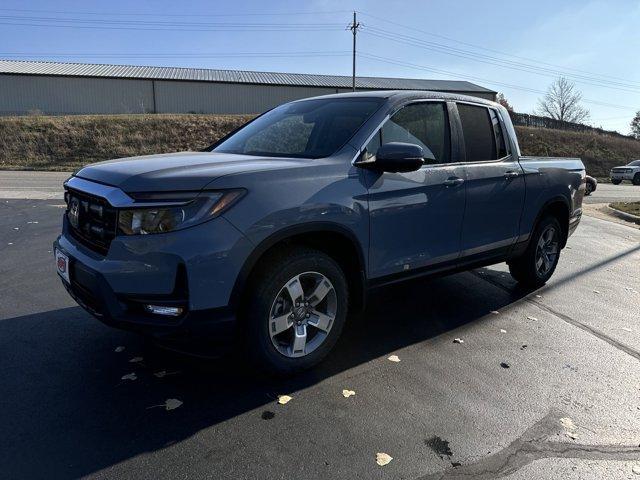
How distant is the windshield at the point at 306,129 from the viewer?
377cm

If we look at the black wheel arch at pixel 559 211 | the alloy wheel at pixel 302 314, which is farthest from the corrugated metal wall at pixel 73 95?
the alloy wheel at pixel 302 314

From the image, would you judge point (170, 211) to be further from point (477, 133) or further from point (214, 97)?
point (214, 97)

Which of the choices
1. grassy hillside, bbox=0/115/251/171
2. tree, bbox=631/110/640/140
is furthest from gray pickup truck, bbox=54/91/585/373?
tree, bbox=631/110/640/140

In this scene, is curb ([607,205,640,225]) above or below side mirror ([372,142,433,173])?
below

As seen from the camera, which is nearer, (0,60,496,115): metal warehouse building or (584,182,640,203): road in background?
(584,182,640,203): road in background

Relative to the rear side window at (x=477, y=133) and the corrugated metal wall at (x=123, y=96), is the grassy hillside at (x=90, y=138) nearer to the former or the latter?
the corrugated metal wall at (x=123, y=96)

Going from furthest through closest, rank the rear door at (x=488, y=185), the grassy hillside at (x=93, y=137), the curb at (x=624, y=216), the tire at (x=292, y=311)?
the grassy hillside at (x=93, y=137)
the curb at (x=624, y=216)
the rear door at (x=488, y=185)
the tire at (x=292, y=311)

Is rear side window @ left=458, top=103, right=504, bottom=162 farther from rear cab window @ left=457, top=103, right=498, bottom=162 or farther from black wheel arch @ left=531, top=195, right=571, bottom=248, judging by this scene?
black wheel arch @ left=531, top=195, right=571, bottom=248

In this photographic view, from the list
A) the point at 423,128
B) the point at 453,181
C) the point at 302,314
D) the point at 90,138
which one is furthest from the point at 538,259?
the point at 90,138

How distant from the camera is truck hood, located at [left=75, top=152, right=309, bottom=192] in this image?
289 centimetres

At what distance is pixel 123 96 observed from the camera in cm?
4466

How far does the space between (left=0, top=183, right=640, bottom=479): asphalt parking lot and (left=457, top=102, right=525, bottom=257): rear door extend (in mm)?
773

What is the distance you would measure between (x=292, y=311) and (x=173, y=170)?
118 centimetres

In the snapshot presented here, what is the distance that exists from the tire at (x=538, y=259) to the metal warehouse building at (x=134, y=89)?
142 feet
